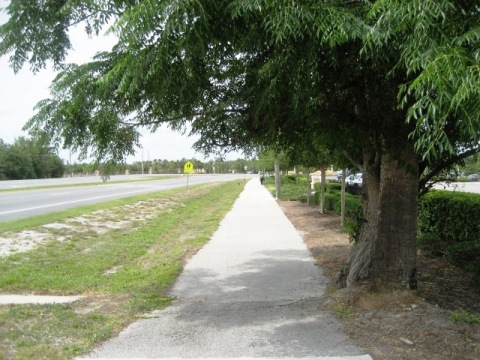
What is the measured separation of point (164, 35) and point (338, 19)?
1350 millimetres

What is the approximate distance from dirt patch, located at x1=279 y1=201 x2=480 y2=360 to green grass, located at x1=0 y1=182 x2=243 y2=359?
2.54 m

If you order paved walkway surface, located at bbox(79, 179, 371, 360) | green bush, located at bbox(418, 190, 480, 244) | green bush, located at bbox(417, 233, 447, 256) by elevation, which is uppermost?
green bush, located at bbox(418, 190, 480, 244)

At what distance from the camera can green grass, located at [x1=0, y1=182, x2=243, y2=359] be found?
4723 mm

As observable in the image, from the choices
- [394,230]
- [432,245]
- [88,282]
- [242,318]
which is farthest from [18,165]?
[394,230]

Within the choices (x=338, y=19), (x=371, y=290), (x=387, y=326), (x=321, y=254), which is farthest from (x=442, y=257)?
(x=338, y=19)

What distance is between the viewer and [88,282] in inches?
290

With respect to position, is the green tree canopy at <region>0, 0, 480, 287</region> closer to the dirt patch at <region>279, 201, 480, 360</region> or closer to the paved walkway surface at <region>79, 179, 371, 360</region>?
the dirt patch at <region>279, 201, 480, 360</region>

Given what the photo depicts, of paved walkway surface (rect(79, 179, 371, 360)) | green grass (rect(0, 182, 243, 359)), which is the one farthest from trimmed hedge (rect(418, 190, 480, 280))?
green grass (rect(0, 182, 243, 359))

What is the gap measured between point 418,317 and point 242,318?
1.99 meters

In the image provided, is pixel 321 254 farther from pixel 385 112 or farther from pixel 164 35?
pixel 164 35

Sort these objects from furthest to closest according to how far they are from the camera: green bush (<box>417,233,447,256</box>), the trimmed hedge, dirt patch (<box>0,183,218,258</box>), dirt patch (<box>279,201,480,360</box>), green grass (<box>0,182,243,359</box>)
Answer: dirt patch (<box>0,183,218,258</box>), green bush (<box>417,233,447,256</box>), the trimmed hedge, green grass (<box>0,182,243,359</box>), dirt patch (<box>279,201,480,360</box>)

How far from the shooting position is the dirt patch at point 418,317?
423 centimetres

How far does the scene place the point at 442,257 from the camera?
8.81m

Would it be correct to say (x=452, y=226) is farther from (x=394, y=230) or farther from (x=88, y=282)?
(x=88, y=282)
